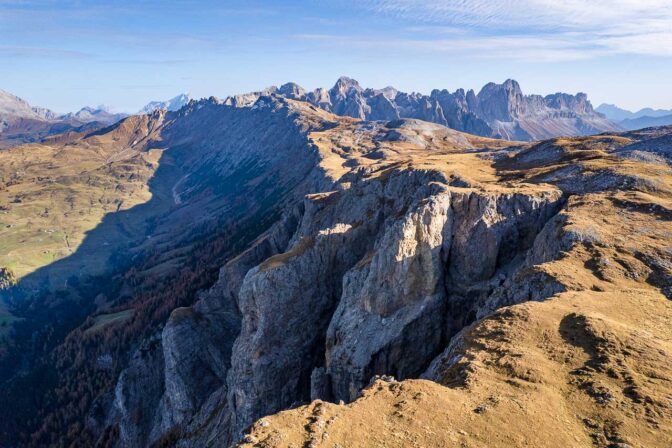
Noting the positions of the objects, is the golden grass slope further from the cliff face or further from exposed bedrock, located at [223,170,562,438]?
exposed bedrock, located at [223,170,562,438]

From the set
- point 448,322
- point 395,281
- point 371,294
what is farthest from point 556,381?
point 371,294

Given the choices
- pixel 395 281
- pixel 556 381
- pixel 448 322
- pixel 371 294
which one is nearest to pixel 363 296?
pixel 371 294

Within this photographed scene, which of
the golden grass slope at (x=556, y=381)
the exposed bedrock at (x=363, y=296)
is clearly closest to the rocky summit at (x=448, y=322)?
the golden grass slope at (x=556, y=381)

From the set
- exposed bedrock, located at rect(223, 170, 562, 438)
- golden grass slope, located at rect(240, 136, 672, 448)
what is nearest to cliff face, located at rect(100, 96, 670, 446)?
Result: exposed bedrock, located at rect(223, 170, 562, 438)

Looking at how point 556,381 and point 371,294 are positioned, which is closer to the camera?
point 556,381

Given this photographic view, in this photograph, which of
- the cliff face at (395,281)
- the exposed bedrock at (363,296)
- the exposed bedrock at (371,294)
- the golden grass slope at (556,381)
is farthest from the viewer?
the exposed bedrock at (363,296)

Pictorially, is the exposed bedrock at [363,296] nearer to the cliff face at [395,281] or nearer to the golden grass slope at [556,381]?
the cliff face at [395,281]

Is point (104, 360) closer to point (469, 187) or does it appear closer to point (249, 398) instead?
point (249, 398)

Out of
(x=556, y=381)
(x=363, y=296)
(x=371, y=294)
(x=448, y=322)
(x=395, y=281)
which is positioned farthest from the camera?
(x=363, y=296)

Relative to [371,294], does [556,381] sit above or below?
above

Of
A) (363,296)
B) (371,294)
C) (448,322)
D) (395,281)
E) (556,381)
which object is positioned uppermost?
(556,381)

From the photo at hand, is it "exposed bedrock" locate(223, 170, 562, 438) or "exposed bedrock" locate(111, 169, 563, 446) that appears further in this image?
"exposed bedrock" locate(111, 169, 563, 446)

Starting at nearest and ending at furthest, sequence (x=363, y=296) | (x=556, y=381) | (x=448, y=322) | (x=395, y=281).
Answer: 1. (x=556, y=381)
2. (x=395, y=281)
3. (x=448, y=322)
4. (x=363, y=296)

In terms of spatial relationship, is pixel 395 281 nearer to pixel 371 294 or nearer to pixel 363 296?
pixel 371 294
